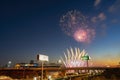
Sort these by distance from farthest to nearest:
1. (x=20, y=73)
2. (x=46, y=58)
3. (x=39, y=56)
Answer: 1. (x=20, y=73)
2. (x=46, y=58)
3. (x=39, y=56)

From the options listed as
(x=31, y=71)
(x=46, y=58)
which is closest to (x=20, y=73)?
(x=31, y=71)

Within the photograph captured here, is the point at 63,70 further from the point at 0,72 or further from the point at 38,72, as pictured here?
the point at 0,72

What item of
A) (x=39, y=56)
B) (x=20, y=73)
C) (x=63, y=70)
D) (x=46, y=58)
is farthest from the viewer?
(x=20, y=73)

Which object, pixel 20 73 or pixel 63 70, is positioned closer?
pixel 63 70

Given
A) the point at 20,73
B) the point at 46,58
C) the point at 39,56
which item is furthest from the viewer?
the point at 20,73

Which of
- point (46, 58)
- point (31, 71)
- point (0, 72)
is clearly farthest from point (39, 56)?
point (0, 72)

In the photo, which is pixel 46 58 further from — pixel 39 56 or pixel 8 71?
pixel 8 71

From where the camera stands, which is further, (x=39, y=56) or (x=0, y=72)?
(x=0, y=72)

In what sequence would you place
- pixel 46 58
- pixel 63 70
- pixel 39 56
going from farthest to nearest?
1. pixel 63 70
2. pixel 46 58
3. pixel 39 56

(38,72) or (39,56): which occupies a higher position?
(39,56)
